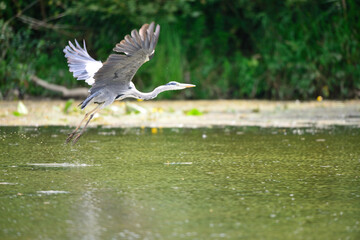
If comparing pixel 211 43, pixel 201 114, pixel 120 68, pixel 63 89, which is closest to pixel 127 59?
pixel 120 68

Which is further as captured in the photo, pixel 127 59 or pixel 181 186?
pixel 127 59

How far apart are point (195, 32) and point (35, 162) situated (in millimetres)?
9070

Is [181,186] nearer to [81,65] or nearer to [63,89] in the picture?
[81,65]

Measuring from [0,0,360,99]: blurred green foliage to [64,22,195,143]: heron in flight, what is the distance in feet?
19.8

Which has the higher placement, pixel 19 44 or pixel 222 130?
pixel 19 44

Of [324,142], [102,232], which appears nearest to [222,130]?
[324,142]

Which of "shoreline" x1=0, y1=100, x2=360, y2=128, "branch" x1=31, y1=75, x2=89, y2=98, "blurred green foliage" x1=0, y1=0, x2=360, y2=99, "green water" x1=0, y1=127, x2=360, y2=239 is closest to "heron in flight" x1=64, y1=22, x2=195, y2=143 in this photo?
"green water" x1=0, y1=127, x2=360, y2=239

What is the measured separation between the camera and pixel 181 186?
5.71m

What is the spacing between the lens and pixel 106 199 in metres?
5.15

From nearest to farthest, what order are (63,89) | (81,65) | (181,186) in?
(181,186) < (81,65) < (63,89)

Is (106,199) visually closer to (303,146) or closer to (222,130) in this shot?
(303,146)

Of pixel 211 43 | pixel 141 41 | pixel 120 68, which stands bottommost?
pixel 120 68

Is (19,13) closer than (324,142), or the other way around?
(324,142)

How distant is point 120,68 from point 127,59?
357 millimetres
